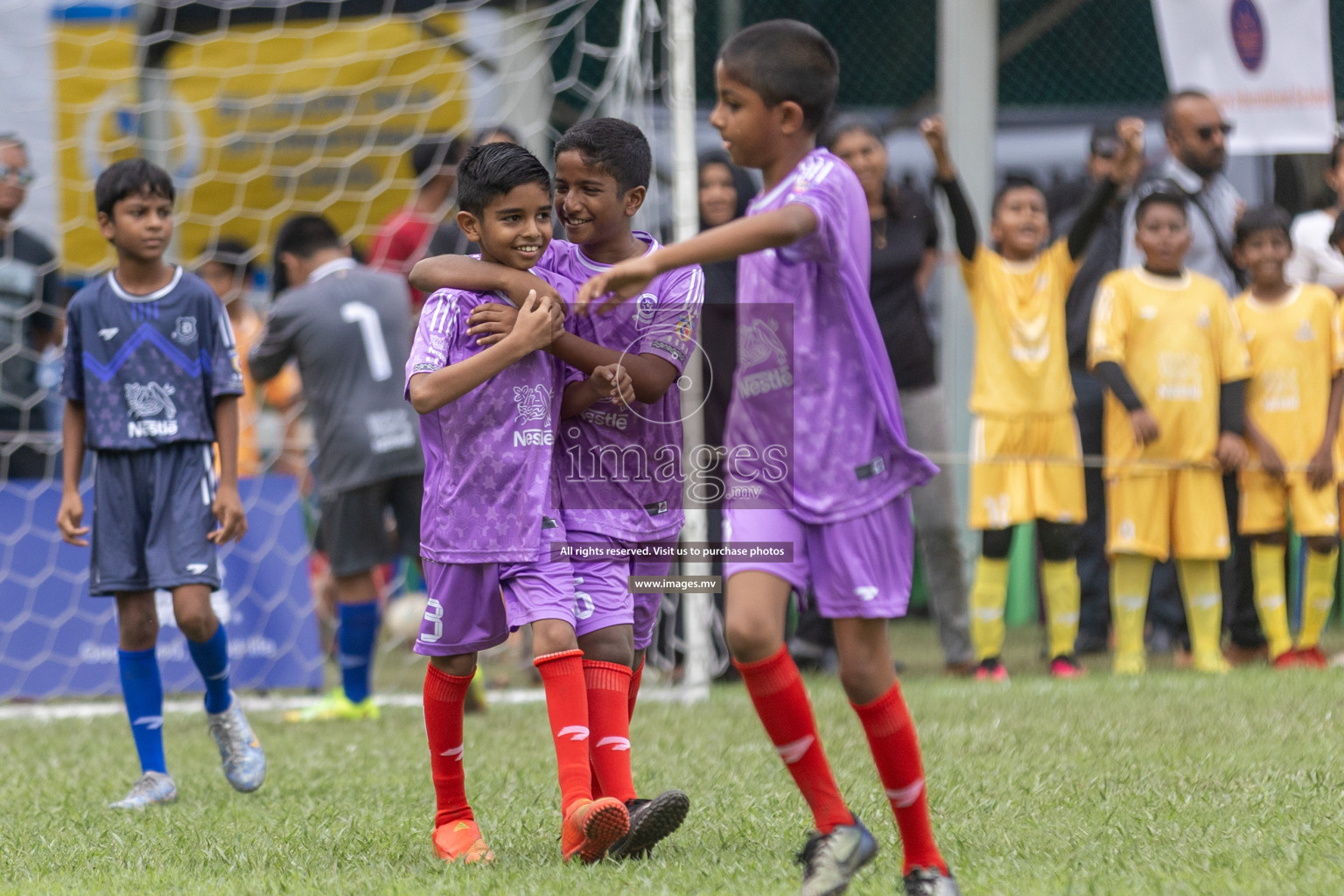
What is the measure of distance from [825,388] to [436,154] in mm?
5006

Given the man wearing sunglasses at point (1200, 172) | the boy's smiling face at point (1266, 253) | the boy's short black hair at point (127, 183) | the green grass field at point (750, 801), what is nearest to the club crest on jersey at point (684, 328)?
the green grass field at point (750, 801)

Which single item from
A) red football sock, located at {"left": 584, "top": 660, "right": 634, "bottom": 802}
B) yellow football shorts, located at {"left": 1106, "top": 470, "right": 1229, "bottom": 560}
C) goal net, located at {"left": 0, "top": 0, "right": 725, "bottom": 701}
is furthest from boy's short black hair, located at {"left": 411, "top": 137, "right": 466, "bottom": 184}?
red football sock, located at {"left": 584, "top": 660, "right": 634, "bottom": 802}

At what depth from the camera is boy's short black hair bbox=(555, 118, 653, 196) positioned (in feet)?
11.3

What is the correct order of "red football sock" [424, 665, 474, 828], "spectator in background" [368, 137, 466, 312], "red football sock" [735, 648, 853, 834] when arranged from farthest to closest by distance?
"spectator in background" [368, 137, 466, 312], "red football sock" [424, 665, 474, 828], "red football sock" [735, 648, 853, 834]

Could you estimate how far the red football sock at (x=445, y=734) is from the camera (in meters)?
3.53

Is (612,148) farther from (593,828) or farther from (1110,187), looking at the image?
(1110,187)

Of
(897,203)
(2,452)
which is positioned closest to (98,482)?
(2,452)

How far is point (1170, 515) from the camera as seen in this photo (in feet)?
22.4

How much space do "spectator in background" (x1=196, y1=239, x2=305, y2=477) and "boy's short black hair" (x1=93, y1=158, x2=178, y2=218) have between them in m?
3.80

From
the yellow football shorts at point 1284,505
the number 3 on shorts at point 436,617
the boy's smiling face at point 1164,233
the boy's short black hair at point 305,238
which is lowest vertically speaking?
the yellow football shorts at point 1284,505

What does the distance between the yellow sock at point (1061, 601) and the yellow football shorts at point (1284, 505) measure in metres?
0.83

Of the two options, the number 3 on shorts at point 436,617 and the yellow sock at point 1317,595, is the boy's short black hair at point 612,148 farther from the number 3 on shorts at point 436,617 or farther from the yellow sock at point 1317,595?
the yellow sock at point 1317,595

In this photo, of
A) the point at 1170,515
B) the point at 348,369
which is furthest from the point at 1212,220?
the point at 348,369

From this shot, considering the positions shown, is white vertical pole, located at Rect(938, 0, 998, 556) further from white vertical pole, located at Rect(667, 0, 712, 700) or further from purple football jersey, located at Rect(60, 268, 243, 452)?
purple football jersey, located at Rect(60, 268, 243, 452)
